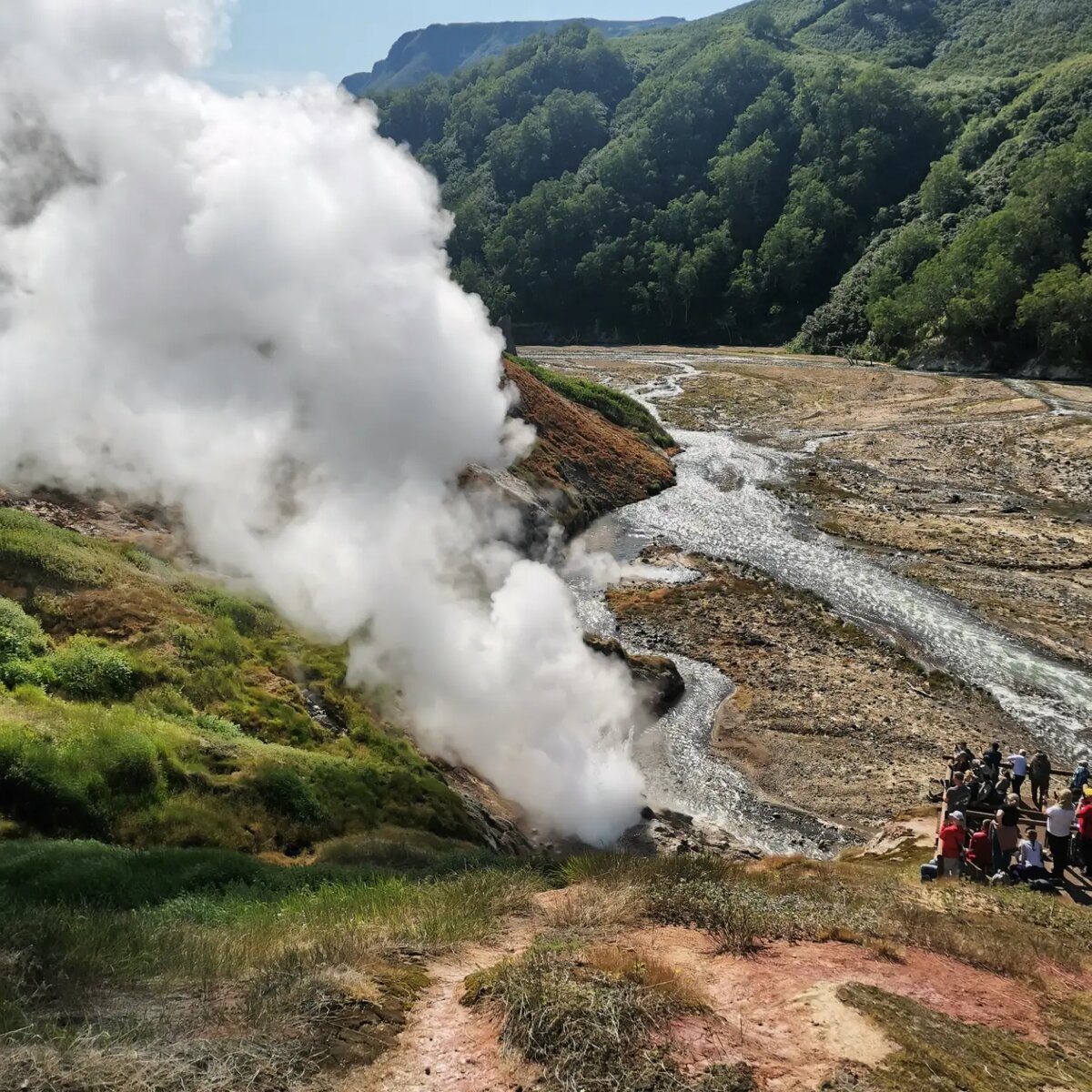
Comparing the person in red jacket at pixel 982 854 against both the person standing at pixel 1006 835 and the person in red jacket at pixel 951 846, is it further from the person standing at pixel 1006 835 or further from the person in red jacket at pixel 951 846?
the person in red jacket at pixel 951 846

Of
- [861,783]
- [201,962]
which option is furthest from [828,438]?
[201,962]

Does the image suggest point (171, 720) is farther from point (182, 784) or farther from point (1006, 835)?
Result: point (1006, 835)

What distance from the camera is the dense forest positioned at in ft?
282

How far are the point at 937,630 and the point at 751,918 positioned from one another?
22.1 metres

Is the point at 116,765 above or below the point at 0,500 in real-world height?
below

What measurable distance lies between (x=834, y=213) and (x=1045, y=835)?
474ft

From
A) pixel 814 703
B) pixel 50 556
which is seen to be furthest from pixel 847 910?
pixel 50 556

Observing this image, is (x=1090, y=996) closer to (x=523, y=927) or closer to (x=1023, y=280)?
(x=523, y=927)

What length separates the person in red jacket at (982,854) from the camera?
46.8 feet

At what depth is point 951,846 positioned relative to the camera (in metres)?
14.2

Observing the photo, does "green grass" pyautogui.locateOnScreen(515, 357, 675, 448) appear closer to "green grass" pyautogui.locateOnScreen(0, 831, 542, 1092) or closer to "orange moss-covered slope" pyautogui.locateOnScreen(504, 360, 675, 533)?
"orange moss-covered slope" pyautogui.locateOnScreen(504, 360, 675, 533)

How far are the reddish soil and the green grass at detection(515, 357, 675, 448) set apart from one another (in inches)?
1885

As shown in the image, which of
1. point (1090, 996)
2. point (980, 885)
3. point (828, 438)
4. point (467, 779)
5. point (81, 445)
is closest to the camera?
point (1090, 996)

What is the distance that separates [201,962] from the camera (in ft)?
25.2
